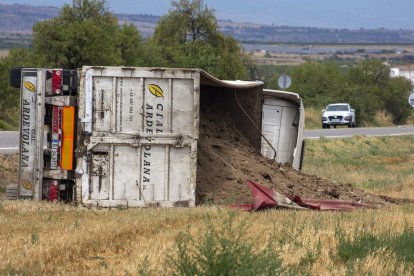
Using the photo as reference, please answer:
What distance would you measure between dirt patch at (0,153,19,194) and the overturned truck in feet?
8.11

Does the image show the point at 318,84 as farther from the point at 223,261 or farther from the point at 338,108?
the point at 223,261

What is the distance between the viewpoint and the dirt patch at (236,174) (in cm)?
1468

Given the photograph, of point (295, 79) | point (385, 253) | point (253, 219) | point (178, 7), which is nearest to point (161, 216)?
point (253, 219)

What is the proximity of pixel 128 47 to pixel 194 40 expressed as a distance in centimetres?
878

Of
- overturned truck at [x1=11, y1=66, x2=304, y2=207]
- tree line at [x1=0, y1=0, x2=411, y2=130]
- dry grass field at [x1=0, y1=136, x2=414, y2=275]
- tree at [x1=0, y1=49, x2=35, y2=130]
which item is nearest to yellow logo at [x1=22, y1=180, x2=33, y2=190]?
overturned truck at [x1=11, y1=66, x2=304, y2=207]

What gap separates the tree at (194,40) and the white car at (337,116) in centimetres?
768

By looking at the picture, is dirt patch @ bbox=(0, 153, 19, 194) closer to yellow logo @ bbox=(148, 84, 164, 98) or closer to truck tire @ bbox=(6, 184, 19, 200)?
truck tire @ bbox=(6, 184, 19, 200)

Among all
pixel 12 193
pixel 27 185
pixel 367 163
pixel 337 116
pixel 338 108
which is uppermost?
pixel 27 185

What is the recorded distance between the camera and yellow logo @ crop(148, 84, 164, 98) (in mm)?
13945

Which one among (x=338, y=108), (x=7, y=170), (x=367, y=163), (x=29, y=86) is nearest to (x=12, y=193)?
(x=29, y=86)

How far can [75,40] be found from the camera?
39.6 meters

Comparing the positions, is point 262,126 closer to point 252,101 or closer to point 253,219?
point 252,101

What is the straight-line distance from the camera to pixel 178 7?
5416 centimetres

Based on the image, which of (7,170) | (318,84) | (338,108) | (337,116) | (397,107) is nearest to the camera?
(7,170)
